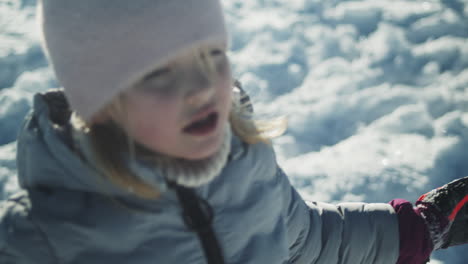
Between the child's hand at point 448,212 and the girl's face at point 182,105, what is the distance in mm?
804

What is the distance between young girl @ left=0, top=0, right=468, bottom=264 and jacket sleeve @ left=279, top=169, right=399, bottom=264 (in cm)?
22

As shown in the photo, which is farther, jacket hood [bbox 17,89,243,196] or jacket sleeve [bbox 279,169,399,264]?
jacket sleeve [bbox 279,169,399,264]

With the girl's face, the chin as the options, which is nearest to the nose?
the girl's face

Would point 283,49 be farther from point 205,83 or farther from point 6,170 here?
point 205,83

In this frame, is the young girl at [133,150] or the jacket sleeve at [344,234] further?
the jacket sleeve at [344,234]

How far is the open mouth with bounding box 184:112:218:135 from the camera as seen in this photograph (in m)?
0.67

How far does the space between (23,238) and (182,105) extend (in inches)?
14.3

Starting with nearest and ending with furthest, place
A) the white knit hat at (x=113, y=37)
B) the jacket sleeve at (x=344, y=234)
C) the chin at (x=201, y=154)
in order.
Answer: the white knit hat at (x=113, y=37) → the chin at (x=201, y=154) → the jacket sleeve at (x=344, y=234)

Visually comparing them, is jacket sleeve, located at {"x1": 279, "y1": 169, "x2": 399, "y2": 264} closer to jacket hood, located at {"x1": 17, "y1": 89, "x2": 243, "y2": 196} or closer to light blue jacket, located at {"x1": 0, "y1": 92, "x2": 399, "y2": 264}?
light blue jacket, located at {"x1": 0, "y1": 92, "x2": 399, "y2": 264}

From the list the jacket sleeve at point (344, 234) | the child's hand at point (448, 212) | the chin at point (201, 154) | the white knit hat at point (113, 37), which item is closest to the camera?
the white knit hat at point (113, 37)

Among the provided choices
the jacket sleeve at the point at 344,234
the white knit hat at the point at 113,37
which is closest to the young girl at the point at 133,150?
the white knit hat at the point at 113,37

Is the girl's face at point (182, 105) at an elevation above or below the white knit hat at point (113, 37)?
below

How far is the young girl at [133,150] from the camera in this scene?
605 mm

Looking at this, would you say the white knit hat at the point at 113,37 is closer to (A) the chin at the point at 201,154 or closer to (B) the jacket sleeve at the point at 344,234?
(A) the chin at the point at 201,154
